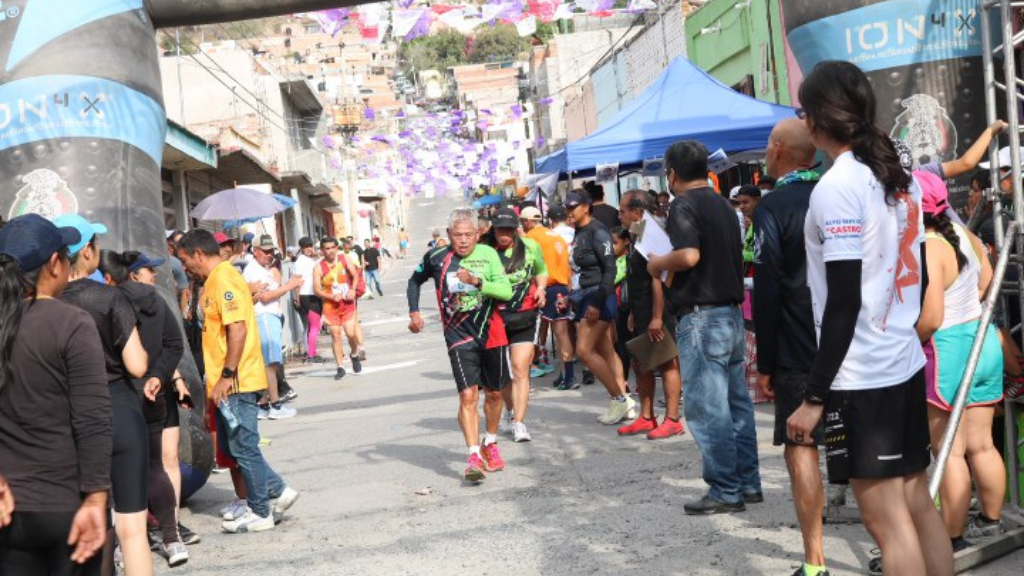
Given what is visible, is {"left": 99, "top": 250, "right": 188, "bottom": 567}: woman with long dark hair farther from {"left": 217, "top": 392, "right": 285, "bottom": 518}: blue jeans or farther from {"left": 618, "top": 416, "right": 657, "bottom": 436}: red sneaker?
{"left": 618, "top": 416, "right": 657, "bottom": 436}: red sneaker

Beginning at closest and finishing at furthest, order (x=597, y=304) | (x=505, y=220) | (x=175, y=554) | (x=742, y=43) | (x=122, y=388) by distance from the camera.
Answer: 1. (x=122, y=388)
2. (x=175, y=554)
3. (x=505, y=220)
4. (x=597, y=304)
5. (x=742, y=43)

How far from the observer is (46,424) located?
145 inches

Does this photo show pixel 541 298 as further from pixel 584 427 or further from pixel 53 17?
pixel 53 17

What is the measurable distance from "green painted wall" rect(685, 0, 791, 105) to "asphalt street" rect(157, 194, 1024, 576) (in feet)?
35.2

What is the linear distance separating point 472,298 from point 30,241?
488cm

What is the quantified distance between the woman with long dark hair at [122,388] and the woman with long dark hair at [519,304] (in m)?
3.98

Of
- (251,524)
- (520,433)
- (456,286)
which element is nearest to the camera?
(251,524)

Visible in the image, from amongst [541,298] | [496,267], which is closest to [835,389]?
[496,267]

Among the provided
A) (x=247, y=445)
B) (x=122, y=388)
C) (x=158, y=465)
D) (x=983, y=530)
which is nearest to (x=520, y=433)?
(x=247, y=445)

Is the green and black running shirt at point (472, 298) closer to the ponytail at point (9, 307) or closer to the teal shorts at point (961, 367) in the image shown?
the teal shorts at point (961, 367)

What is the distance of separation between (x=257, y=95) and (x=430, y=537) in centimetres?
3700

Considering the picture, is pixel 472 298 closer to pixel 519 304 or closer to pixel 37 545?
pixel 519 304

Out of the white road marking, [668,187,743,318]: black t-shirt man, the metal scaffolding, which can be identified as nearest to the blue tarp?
the white road marking

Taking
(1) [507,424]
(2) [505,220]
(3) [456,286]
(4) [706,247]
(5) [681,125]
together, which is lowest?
(1) [507,424]
